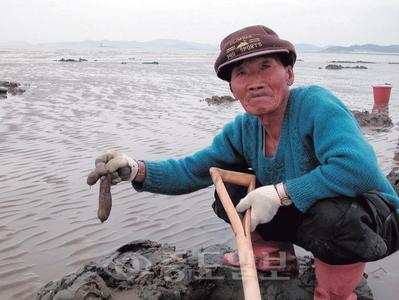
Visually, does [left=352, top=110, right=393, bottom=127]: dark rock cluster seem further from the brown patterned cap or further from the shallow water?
the brown patterned cap

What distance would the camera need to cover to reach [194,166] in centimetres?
242

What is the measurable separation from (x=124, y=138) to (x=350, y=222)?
180 inches

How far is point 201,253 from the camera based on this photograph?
2543 millimetres

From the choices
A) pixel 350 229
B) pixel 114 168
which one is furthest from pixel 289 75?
pixel 114 168

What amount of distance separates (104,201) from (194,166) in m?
0.69

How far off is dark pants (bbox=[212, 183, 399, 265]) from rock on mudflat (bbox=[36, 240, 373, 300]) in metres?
0.45

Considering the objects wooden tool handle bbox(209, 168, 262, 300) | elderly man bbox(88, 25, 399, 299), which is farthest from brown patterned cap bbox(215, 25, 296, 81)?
wooden tool handle bbox(209, 168, 262, 300)

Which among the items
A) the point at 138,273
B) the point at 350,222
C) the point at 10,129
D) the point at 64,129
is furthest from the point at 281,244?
the point at 10,129

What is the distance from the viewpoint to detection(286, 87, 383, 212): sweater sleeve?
1.65 m

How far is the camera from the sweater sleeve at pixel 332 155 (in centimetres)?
165

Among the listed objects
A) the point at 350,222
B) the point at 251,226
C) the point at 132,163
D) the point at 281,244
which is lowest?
the point at 281,244

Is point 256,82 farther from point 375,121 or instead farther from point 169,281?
point 375,121

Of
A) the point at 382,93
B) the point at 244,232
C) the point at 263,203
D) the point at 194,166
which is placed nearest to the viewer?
the point at 263,203

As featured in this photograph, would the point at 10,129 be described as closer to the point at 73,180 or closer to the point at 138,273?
the point at 73,180
